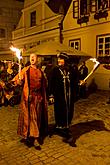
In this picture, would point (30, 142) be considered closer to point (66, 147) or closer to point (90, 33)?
point (66, 147)

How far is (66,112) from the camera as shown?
607cm

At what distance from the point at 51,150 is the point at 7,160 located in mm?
941

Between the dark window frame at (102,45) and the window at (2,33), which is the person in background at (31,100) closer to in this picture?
the dark window frame at (102,45)

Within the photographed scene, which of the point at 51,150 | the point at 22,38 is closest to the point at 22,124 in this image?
the point at 51,150

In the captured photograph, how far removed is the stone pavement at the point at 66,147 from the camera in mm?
5047

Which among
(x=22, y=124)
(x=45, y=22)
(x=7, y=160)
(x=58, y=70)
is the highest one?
(x=45, y=22)

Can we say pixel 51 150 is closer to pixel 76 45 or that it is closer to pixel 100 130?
pixel 100 130

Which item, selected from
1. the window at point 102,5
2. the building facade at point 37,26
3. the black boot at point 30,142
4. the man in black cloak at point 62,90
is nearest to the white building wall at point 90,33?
the window at point 102,5

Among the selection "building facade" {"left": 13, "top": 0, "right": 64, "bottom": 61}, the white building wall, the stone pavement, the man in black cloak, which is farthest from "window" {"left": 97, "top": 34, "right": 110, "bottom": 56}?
the man in black cloak

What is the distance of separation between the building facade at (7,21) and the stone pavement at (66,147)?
67.5 ft

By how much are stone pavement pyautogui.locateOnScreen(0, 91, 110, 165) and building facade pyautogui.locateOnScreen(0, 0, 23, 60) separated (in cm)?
2057

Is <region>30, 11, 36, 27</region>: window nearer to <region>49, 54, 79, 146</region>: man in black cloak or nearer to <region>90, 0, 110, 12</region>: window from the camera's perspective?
<region>90, 0, 110, 12</region>: window

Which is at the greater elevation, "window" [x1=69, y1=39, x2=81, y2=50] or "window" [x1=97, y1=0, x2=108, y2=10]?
"window" [x1=97, y1=0, x2=108, y2=10]

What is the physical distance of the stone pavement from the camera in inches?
199
